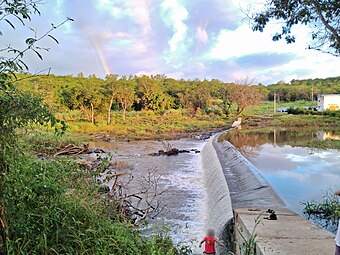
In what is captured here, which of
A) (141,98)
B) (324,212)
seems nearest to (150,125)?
(141,98)

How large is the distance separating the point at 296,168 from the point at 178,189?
13.3 feet

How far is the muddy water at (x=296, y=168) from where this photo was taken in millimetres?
7749

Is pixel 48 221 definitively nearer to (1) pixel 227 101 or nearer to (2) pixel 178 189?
(2) pixel 178 189

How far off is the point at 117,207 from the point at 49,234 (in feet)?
7.34

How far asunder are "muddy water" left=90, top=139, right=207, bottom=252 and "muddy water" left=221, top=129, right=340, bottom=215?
1.84 metres

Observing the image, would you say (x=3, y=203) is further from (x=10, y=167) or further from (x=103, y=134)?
(x=103, y=134)

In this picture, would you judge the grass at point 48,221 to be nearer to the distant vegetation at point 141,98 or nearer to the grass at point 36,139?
the grass at point 36,139

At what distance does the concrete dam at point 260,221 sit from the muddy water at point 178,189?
336mm

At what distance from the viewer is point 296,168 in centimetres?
1063

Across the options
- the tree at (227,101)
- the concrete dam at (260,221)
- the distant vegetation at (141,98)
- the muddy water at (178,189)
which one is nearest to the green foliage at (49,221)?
the concrete dam at (260,221)

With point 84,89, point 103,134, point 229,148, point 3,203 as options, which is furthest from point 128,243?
point 84,89

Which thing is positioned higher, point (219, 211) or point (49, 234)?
point (49, 234)

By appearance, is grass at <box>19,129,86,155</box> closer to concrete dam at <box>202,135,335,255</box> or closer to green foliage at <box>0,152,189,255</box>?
green foliage at <box>0,152,189,255</box>

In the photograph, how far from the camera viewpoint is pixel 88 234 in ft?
11.0
